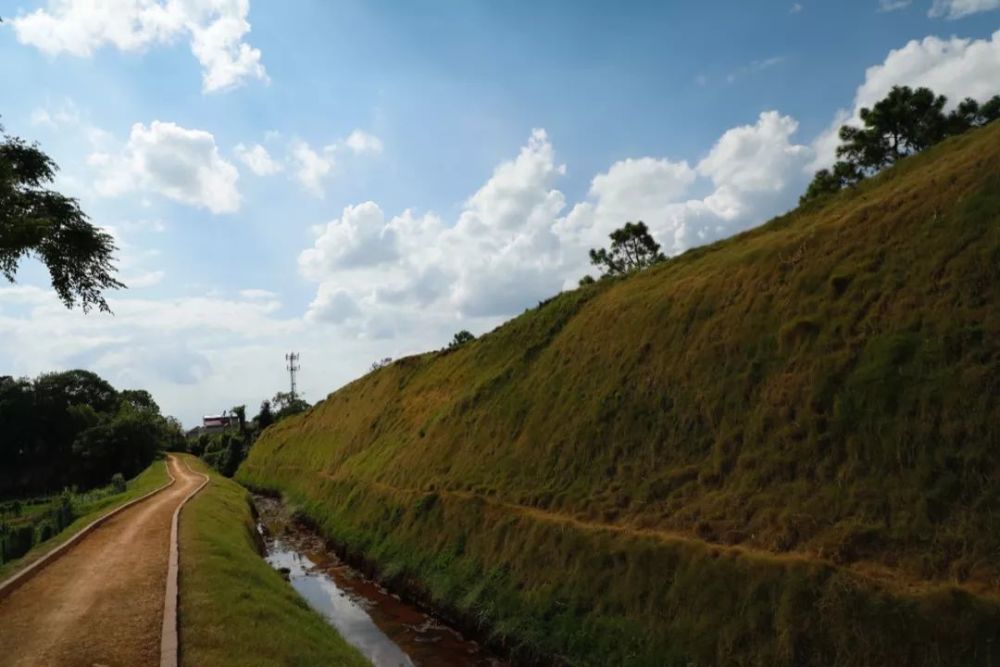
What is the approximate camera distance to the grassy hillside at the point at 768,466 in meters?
11.0

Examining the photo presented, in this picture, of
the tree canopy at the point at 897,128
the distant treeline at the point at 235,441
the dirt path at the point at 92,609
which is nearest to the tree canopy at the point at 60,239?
the dirt path at the point at 92,609

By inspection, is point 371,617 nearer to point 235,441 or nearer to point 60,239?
point 60,239

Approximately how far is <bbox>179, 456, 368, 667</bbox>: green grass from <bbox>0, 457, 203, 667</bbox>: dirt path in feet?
2.14

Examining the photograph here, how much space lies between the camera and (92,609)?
1362cm

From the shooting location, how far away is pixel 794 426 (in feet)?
49.0

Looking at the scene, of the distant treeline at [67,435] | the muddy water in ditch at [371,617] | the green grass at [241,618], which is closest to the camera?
the green grass at [241,618]

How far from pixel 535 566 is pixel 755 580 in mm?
6853

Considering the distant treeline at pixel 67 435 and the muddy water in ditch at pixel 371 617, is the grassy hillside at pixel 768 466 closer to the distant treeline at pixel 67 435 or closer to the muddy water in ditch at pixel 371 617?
the muddy water in ditch at pixel 371 617

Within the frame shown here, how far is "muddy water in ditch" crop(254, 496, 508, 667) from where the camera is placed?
16.9 m

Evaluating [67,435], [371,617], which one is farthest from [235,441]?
[371,617]

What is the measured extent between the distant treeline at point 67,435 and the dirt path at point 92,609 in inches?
2745

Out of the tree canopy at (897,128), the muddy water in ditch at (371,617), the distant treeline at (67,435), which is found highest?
the tree canopy at (897,128)

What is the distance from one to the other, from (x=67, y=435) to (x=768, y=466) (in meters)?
114

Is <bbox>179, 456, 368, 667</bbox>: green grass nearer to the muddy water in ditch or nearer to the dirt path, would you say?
the dirt path
